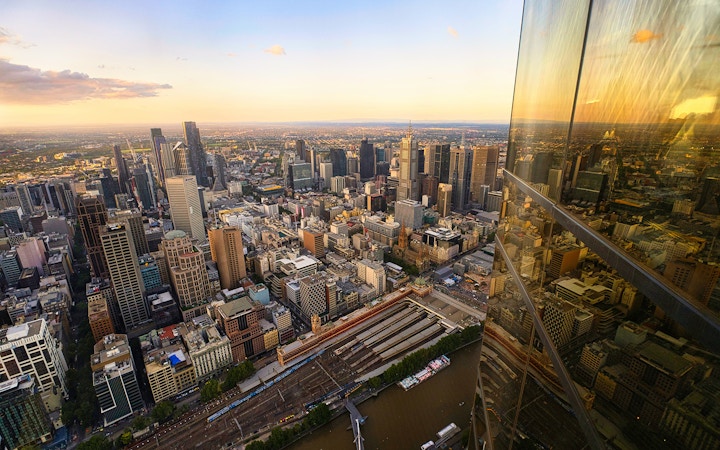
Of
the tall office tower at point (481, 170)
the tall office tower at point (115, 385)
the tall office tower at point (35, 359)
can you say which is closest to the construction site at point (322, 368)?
the tall office tower at point (115, 385)

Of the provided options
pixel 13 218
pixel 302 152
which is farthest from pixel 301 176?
pixel 13 218

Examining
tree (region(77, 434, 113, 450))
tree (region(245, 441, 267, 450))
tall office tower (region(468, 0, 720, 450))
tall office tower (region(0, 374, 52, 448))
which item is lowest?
tree (region(77, 434, 113, 450))

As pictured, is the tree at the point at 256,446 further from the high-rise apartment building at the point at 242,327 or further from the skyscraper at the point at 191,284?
the skyscraper at the point at 191,284

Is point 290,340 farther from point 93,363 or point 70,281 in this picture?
point 70,281

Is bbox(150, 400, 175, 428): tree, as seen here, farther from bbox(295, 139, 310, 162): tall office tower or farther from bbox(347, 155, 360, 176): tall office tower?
bbox(295, 139, 310, 162): tall office tower

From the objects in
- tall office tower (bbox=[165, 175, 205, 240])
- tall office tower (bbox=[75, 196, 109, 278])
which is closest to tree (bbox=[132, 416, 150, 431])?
tall office tower (bbox=[75, 196, 109, 278])

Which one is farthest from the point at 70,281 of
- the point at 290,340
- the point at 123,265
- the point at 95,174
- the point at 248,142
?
the point at 248,142

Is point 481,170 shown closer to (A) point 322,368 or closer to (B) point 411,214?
(B) point 411,214
